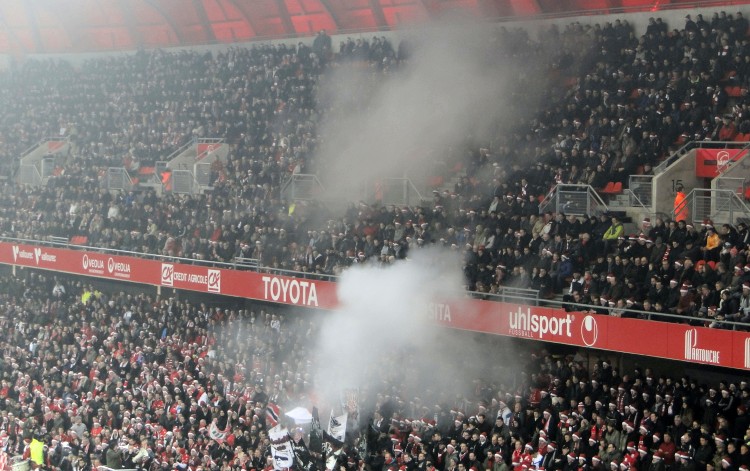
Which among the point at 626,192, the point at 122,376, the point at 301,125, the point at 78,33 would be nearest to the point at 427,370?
the point at 626,192

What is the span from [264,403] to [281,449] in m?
1.60

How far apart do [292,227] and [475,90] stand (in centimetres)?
562

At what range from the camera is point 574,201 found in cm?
2067

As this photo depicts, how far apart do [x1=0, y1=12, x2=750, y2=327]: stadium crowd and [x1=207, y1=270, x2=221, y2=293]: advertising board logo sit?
54 centimetres

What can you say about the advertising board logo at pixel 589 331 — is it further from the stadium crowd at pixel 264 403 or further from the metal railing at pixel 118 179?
the metal railing at pixel 118 179

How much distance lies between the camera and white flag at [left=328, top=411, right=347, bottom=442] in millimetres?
19141

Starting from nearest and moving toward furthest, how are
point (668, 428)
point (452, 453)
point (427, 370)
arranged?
1. point (668, 428)
2. point (452, 453)
3. point (427, 370)

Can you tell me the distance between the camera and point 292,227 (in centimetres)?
2470

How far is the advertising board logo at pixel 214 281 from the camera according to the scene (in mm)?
24844

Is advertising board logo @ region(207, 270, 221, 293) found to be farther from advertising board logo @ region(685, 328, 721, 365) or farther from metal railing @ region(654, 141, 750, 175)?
advertising board logo @ region(685, 328, 721, 365)

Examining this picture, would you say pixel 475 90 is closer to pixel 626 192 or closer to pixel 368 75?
pixel 368 75

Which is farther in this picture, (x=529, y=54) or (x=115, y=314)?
(x=115, y=314)

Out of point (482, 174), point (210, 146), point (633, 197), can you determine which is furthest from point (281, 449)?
point (210, 146)

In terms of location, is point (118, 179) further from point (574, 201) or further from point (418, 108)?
point (574, 201)
